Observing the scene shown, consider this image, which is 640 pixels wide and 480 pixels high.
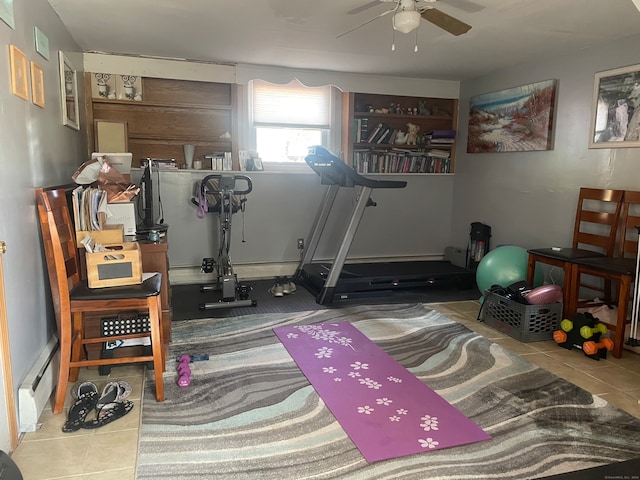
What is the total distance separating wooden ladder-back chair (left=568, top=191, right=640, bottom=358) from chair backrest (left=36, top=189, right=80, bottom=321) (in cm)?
328

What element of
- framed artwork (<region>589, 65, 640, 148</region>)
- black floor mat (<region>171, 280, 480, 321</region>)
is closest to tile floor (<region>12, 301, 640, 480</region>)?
black floor mat (<region>171, 280, 480, 321</region>)

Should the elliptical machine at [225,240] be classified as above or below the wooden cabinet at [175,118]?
below

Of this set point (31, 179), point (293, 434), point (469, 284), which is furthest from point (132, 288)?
point (469, 284)

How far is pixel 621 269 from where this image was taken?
10.00 ft

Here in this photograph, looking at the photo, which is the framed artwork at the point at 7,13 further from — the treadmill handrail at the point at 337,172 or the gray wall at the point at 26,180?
the treadmill handrail at the point at 337,172

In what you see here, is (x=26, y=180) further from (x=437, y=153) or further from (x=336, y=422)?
(x=437, y=153)

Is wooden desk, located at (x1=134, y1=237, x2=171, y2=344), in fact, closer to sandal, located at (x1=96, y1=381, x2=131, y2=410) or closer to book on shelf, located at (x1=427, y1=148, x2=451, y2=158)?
sandal, located at (x1=96, y1=381, x2=131, y2=410)

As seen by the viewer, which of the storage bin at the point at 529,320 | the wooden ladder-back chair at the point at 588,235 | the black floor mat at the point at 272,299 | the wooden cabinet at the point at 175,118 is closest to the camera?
the storage bin at the point at 529,320

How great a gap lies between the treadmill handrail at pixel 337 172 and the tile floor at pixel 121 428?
5.25 ft

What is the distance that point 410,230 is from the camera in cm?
578

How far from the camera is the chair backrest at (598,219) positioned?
362 cm

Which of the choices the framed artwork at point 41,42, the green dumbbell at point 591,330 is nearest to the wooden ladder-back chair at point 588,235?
the green dumbbell at point 591,330

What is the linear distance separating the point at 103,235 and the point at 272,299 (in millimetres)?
1914

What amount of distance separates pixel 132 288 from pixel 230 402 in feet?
2.59
